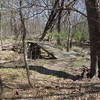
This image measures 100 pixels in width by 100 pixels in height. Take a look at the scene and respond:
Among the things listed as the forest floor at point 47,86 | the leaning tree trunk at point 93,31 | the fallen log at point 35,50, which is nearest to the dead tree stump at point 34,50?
the fallen log at point 35,50

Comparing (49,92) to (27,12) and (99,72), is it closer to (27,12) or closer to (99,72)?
(27,12)

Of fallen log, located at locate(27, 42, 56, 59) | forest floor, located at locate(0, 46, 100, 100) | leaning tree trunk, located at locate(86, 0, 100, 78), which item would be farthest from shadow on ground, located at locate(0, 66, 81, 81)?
fallen log, located at locate(27, 42, 56, 59)

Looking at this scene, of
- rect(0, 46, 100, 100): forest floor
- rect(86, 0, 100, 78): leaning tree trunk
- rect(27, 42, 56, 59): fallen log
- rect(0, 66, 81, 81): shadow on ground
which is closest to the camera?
rect(0, 46, 100, 100): forest floor

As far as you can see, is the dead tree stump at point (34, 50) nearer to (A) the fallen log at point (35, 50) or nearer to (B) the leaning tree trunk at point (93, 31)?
(A) the fallen log at point (35, 50)

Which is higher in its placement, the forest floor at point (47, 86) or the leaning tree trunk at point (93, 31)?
the leaning tree trunk at point (93, 31)

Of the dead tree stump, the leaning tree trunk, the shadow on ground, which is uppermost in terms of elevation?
the leaning tree trunk

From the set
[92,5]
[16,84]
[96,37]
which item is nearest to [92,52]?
[96,37]

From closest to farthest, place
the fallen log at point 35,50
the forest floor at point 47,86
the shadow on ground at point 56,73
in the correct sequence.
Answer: the forest floor at point 47,86
the shadow on ground at point 56,73
the fallen log at point 35,50

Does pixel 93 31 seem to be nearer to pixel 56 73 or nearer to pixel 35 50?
pixel 56 73

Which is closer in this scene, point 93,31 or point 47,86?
point 47,86

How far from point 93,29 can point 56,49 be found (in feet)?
23.6

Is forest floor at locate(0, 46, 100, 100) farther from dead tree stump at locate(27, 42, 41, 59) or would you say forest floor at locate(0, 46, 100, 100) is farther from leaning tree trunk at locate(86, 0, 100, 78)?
dead tree stump at locate(27, 42, 41, 59)

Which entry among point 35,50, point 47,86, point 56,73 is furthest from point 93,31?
point 35,50

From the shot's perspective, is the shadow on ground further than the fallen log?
No
